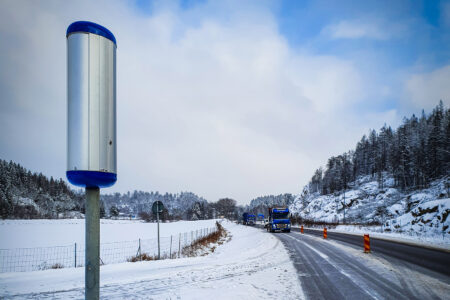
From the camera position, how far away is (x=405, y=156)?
8150 centimetres

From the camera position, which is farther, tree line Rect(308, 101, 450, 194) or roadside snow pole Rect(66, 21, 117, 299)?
tree line Rect(308, 101, 450, 194)

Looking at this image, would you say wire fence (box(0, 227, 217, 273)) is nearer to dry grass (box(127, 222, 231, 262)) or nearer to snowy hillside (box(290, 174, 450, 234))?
dry grass (box(127, 222, 231, 262))

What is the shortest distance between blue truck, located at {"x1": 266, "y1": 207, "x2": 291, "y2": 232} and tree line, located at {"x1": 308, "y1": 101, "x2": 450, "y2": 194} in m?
48.3

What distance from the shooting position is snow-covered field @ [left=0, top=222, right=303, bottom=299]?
637 centimetres

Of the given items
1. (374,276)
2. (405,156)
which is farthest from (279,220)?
(405,156)

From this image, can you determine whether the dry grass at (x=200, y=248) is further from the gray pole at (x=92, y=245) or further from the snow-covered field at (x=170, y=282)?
the gray pole at (x=92, y=245)

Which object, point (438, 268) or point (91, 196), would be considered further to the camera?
point (438, 268)

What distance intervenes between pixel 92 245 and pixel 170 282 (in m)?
5.77

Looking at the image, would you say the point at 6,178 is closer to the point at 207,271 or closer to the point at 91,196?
the point at 207,271

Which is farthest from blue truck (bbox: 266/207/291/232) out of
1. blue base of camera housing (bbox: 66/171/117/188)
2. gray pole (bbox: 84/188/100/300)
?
blue base of camera housing (bbox: 66/171/117/188)

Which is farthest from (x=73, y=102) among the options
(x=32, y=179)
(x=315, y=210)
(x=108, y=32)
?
(x=32, y=179)

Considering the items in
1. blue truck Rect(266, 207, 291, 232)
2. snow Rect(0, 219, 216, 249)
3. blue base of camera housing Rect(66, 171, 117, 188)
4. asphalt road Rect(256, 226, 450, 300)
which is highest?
blue base of camera housing Rect(66, 171, 117, 188)

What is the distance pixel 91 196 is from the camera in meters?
2.55

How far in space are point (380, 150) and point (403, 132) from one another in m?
14.1
